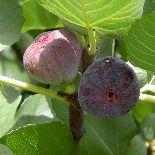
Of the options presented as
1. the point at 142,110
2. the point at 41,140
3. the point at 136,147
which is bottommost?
the point at 142,110

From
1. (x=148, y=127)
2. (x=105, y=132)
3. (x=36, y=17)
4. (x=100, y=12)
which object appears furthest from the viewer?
(x=148, y=127)

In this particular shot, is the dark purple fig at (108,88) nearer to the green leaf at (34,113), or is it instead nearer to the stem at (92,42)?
the stem at (92,42)

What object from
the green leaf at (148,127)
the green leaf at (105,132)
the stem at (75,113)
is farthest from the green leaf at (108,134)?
the green leaf at (148,127)

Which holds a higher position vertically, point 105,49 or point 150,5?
point 150,5

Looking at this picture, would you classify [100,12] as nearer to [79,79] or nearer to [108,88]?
[108,88]

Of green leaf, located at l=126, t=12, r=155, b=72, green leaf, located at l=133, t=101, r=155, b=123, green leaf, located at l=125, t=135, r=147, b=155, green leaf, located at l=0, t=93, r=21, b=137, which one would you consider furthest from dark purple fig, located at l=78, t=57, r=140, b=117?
green leaf, located at l=133, t=101, r=155, b=123

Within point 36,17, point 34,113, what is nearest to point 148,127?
A: point 34,113

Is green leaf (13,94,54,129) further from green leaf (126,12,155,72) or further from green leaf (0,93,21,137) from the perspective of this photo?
green leaf (126,12,155,72)

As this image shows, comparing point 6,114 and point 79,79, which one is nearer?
point 79,79
